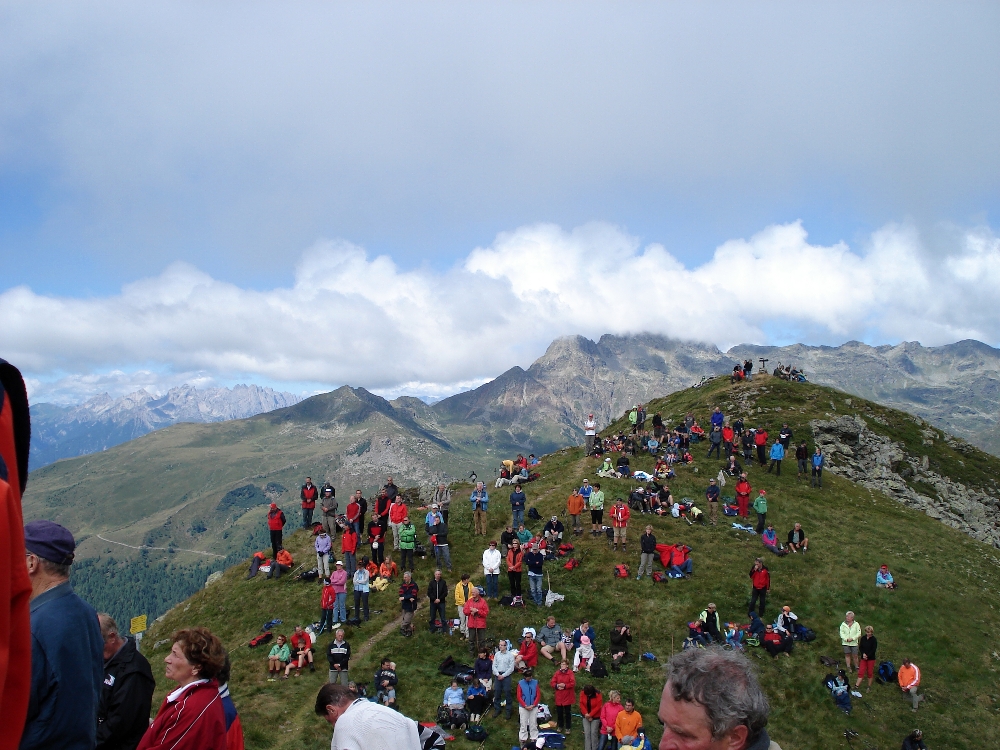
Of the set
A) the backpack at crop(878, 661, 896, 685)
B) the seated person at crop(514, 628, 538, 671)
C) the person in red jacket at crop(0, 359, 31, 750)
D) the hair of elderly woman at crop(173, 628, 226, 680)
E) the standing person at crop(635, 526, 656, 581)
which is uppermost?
the person in red jacket at crop(0, 359, 31, 750)

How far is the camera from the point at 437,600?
2250 centimetres

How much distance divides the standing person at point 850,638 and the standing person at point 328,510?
23.3 metres

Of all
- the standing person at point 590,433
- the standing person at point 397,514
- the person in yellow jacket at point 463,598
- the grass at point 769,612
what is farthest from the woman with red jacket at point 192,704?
the standing person at point 590,433

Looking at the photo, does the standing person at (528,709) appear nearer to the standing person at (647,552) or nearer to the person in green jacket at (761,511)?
the standing person at (647,552)

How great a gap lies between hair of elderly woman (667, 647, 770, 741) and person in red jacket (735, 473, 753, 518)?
31452 mm

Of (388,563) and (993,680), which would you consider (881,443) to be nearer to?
(993,680)

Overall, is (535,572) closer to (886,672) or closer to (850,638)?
(850,638)

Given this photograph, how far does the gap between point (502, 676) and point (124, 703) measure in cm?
1436

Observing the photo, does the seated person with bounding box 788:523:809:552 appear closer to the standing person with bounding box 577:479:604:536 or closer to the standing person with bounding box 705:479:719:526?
the standing person with bounding box 705:479:719:526

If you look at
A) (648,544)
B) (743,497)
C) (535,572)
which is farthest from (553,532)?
(743,497)

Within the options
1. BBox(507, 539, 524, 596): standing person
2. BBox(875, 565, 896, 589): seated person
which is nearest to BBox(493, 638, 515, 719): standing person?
BBox(507, 539, 524, 596): standing person

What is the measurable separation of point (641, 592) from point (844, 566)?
1160 centimetres

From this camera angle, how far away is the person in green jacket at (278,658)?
20.5 metres

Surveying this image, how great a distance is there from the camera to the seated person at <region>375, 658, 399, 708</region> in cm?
1794
